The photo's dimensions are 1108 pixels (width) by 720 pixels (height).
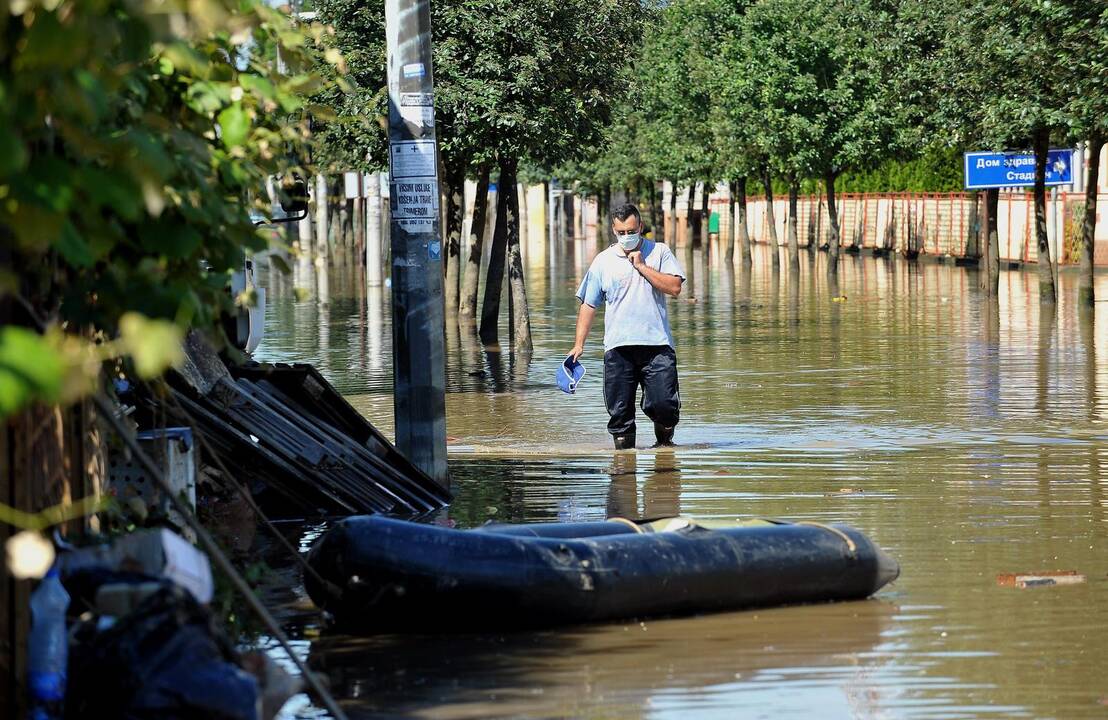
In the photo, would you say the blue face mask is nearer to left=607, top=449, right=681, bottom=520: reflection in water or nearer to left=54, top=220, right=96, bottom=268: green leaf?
left=607, top=449, right=681, bottom=520: reflection in water

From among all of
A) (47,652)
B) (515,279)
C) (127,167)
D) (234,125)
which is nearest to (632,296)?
(234,125)

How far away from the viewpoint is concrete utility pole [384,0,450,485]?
33.9 feet

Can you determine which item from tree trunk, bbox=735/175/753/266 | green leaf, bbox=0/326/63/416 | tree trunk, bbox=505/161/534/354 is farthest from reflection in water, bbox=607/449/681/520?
tree trunk, bbox=735/175/753/266

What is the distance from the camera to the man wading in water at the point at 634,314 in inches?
484

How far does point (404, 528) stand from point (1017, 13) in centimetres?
2365

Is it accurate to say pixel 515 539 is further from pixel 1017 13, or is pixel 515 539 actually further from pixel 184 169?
pixel 1017 13

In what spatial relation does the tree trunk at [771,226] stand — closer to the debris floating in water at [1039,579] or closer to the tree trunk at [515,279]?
the tree trunk at [515,279]

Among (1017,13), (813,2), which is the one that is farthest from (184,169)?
(813,2)

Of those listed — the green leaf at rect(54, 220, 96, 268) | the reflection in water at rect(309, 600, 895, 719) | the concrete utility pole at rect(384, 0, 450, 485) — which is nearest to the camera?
the green leaf at rect(54, 220, 96, 268)

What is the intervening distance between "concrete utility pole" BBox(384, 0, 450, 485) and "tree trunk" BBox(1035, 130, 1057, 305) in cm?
2033

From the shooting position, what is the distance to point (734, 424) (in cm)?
1450

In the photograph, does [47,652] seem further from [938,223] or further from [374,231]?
[938,223]

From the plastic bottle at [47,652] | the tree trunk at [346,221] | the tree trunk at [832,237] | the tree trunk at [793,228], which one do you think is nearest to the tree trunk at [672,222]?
the tree trunk at [346,221]

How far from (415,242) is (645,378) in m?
2.46
